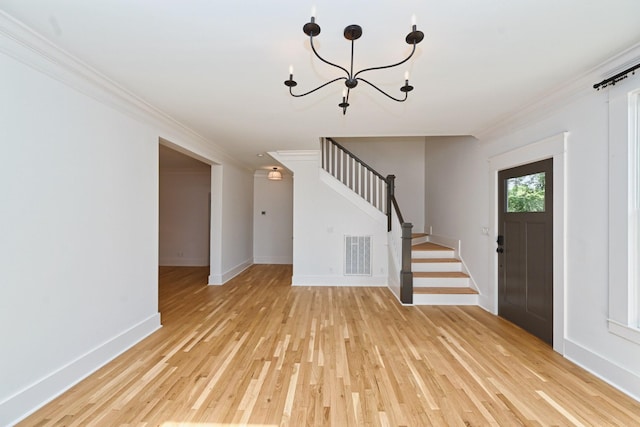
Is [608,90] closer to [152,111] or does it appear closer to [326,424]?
[326,424]

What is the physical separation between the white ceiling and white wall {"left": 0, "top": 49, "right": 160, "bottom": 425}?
493 mm

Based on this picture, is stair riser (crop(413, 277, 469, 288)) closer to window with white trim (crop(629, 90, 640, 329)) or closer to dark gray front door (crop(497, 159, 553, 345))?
dark gray front door (crop(497, 159, 553, 345))

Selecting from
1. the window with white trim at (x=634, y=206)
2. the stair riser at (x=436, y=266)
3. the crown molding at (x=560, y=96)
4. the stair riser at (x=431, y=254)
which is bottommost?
the stair riser at (x=436, y=266)

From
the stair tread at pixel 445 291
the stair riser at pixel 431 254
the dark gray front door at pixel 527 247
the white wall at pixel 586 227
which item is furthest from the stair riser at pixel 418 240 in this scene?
the white wall at pixel 586 227

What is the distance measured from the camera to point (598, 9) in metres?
1.78

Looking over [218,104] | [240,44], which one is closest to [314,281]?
[218,104]

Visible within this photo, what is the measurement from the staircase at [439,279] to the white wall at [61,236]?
4.02m

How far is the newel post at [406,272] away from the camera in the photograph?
4.66 m

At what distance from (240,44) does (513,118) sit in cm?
334

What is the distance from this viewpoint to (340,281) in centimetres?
597

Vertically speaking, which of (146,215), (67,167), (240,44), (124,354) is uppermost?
(240,44)

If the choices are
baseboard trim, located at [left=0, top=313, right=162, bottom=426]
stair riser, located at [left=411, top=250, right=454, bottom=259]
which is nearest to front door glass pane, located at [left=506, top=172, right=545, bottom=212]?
stair riser, located at [left=411, top=250, right=454, bottom=259]

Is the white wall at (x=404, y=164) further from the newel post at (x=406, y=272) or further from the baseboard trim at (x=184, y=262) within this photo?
the baseboard trim at (x=184, y=262)

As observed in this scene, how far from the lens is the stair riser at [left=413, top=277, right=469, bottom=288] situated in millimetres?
4902
